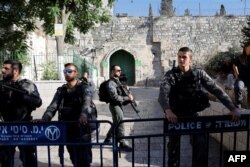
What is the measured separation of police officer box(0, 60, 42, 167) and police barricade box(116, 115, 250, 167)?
4.41ft

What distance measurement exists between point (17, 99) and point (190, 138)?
10.7ft

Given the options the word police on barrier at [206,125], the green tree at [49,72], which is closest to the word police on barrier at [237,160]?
the word police on barrier at [206,125]

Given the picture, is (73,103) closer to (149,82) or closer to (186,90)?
(186,90)

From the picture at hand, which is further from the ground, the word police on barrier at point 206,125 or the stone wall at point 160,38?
the stone wall at point 160,38

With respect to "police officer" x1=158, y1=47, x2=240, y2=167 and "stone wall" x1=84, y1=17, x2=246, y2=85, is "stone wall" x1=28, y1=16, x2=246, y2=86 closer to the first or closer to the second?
"stone wall" x1=84, y1=17, x2=246, y2=85

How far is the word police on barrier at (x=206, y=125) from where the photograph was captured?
378 centimetres

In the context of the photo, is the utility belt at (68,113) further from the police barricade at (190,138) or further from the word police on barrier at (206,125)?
the word police on barrier at (206,125)

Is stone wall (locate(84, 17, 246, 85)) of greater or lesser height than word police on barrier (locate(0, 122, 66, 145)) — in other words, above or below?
above

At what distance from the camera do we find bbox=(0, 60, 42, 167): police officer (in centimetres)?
447

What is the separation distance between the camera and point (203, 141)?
4219mm

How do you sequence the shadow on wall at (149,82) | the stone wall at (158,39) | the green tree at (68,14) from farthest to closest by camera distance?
1. the shadow on wall at (149,82)
2. the stone wall at (158,39)
3. the green tree at (68,14)

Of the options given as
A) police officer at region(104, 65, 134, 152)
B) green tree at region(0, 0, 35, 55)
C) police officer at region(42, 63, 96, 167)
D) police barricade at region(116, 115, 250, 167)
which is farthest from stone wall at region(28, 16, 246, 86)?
police officer at region(42, 63, 96, 167)

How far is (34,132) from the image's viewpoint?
12.2ft

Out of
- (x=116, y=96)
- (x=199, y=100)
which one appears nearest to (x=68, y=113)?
(x=199, y=100)
